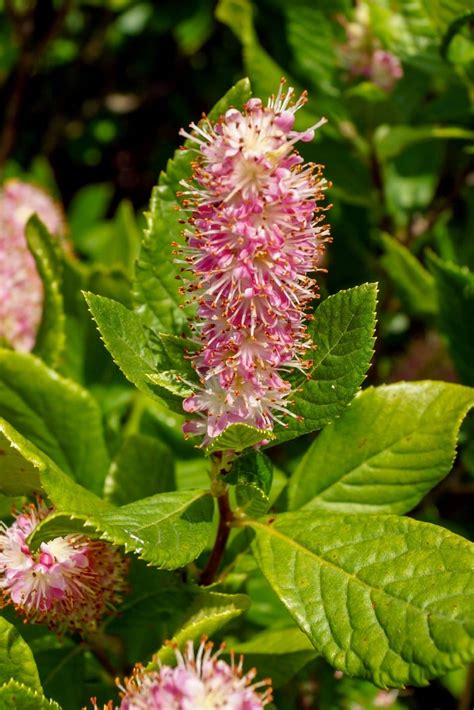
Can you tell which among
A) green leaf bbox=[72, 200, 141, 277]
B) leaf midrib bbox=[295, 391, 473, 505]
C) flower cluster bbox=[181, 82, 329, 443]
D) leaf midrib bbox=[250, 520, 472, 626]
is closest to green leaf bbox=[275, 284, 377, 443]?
flower cluster bbox=[181, 82, 329, 443]

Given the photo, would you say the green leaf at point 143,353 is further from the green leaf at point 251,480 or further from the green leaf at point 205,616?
the green leaf at point 205,616

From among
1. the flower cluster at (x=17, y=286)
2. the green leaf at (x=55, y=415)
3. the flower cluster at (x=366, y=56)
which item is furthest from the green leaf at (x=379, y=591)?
the flower cluster at (x=366, y=56)

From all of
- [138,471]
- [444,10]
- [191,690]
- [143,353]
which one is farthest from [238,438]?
[444,10]

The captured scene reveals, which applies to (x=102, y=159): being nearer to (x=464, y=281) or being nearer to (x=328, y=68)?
(x=328, y=68)

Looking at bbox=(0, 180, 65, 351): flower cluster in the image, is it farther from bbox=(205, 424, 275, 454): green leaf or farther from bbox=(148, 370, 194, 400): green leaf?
bbox=(205, 424, 275, 454): green leaf

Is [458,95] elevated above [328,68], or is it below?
below

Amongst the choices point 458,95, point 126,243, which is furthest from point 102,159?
point 458,95

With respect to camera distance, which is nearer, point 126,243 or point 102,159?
point 126,243
